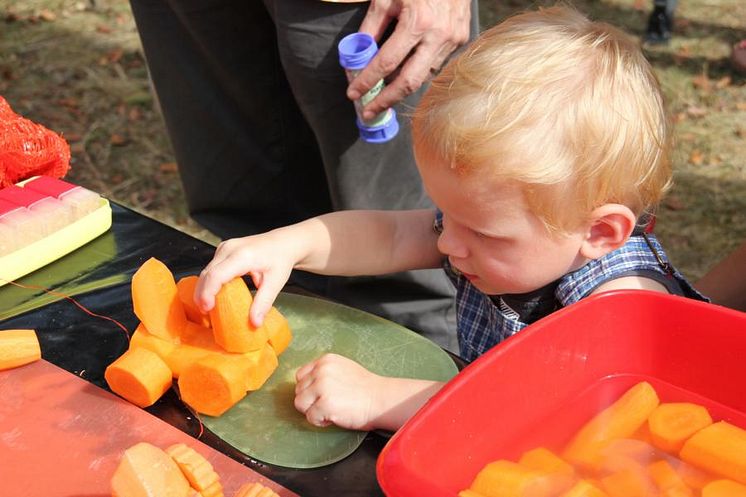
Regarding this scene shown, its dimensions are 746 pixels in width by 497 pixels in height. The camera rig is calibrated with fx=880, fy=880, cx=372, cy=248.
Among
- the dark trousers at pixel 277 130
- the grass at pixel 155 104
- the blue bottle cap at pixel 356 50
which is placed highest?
the blue bottle cap at pixel 356 50

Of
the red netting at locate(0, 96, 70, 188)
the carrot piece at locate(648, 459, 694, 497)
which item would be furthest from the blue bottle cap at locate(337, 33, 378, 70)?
the carrot piece at locate(648, 459, 694, 497)

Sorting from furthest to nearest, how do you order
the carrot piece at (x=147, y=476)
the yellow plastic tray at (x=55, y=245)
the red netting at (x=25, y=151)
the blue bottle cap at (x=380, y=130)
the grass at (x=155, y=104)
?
the grass at (x=155, y=104) < the blue bottle cap at (x=380, y=130) < the red netting at (x=25, y=151) < the yellow plastic tray at (x=55, y=245) < the carrot piece at (x=147, y=476)

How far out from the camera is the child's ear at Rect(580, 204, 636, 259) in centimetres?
106

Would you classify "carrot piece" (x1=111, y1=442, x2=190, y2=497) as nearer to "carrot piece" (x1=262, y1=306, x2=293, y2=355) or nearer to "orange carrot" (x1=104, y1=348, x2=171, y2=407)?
"orange carrot" (x1=104, y1=348, x2=171, y2=407)

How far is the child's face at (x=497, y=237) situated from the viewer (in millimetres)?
1052

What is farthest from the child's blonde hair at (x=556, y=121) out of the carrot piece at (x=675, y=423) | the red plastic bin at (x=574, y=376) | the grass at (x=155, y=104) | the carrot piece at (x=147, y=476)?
the grass at (x=155, y=104)

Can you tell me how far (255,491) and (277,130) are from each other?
4.20 feet

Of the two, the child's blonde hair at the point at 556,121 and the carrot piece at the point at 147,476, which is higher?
the child's blonde hair at the point at 556,121

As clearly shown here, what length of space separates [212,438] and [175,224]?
6.54ft

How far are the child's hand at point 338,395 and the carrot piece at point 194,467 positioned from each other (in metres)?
0.15

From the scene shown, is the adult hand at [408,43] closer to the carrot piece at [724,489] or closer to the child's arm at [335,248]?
the child's arm at [335,248]

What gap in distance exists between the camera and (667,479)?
813 millimetres

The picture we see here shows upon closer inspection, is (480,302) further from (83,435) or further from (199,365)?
(83,435)

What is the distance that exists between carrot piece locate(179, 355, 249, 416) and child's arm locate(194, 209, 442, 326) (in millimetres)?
114
